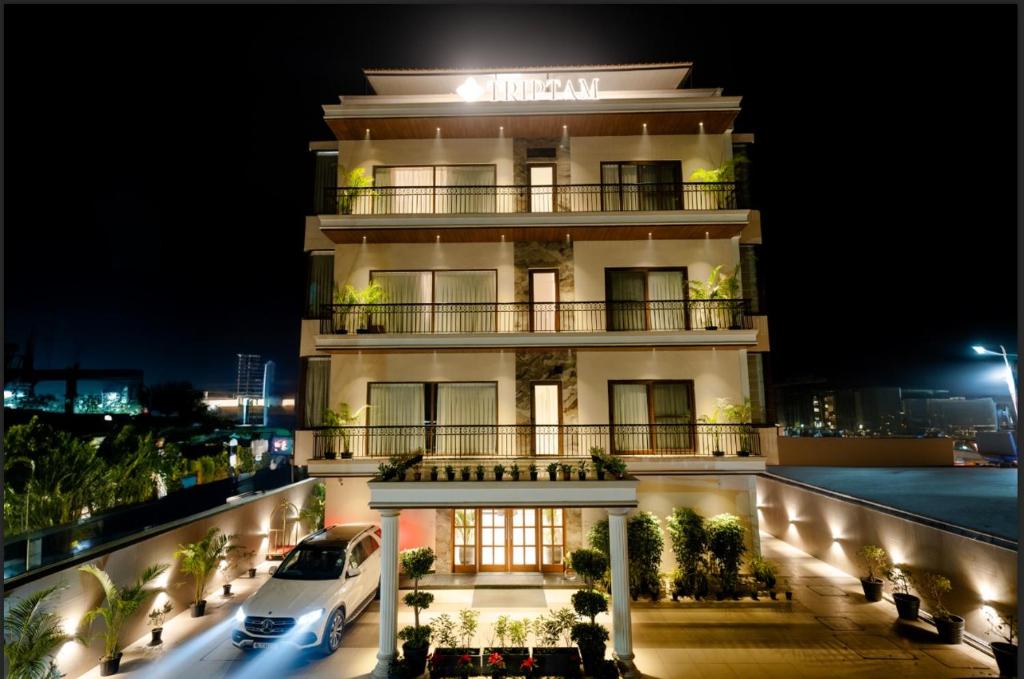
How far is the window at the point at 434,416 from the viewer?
41.8ft

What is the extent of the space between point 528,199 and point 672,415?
699cm

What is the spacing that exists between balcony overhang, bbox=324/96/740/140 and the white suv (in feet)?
34.5

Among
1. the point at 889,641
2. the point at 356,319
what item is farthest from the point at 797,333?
the point at 356,319

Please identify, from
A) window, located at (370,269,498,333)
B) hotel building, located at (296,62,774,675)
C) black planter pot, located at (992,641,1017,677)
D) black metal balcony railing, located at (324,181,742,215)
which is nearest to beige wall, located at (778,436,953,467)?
hotel building, located at (296,62,774,675)

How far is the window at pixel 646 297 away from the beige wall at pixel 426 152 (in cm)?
449

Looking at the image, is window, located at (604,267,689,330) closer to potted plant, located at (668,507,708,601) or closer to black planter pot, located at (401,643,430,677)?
potted plant, located at (668,507,708,601)

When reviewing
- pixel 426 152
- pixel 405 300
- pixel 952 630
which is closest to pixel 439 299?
pixel 405 300

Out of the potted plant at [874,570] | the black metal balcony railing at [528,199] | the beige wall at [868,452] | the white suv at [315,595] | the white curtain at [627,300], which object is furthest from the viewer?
the beige wall at [868,452]

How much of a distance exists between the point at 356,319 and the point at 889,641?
13.2 metres

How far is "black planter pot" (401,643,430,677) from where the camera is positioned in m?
8.08

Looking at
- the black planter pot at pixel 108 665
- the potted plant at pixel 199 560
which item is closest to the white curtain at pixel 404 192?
the potted plant at pixel 199 560

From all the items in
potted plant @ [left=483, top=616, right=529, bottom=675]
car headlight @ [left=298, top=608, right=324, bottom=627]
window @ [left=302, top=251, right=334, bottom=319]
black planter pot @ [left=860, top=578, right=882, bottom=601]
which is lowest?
black planter pot @ [left=860, top=578, right=882, bottom=601]

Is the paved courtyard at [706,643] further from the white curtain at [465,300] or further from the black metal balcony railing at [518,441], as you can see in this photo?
the white curtain at [465,300]

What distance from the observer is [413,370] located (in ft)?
43.3
